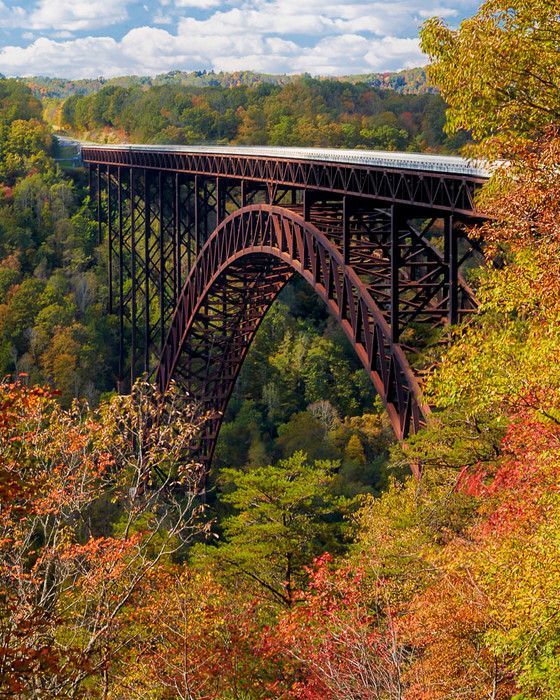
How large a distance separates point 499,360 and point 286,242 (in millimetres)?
20399

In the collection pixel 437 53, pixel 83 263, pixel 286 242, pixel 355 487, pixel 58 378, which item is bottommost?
pixel 355 487

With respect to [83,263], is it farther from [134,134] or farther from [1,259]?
[134,134]

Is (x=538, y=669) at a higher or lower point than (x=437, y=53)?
lower

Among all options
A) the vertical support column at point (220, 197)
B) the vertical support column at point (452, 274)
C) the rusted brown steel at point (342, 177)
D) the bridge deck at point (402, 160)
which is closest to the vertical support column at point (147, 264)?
the rusted brown steel at point (342, 177)

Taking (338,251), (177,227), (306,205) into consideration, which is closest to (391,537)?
(338,251)

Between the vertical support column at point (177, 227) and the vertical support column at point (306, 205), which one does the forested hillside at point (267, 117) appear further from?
the vertical support column at point (306, 205)

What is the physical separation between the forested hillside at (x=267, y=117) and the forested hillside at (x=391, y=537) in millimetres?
70297

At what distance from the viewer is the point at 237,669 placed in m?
16.5

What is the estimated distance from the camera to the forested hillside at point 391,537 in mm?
10352

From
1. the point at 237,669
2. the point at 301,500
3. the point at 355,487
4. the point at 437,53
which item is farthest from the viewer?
the point at 355,487

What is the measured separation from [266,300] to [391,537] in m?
24.7

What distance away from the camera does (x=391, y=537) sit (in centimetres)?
1742

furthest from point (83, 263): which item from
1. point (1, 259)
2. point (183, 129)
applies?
point (183, 129)

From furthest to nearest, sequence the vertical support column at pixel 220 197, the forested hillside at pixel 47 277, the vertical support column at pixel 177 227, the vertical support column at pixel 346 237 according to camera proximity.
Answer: the forested hillside at pixel 47 277, the vertical support column at pixel 177 227, the vertical support column at pixel 220 197, the vertical support column at pixel 346 237
